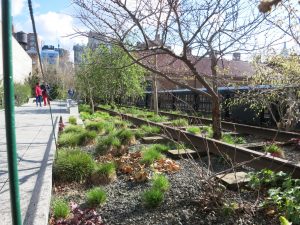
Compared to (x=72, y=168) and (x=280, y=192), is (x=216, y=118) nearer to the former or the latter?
(x=72, y=168)

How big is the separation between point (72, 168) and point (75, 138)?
3059 millimetres

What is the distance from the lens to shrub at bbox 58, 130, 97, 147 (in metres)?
8.18

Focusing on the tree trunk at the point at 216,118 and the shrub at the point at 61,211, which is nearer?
the shrub at the point at 61,211

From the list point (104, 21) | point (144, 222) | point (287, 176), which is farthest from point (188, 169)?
point (104, 21)

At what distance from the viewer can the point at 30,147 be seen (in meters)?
8.00

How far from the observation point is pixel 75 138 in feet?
27.7

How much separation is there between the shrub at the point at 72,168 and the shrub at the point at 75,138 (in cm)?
257

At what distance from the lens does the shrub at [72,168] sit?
5.36 meters

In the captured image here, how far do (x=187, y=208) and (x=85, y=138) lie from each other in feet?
15.8

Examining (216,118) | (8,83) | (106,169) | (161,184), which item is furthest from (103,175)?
(8,83)

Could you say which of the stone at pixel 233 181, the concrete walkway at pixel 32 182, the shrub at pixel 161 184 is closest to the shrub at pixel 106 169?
the concrete walkway at pixel 32 182

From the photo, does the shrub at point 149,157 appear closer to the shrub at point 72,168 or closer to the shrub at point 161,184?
the shrub at point 72,168

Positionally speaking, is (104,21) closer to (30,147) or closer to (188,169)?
(30,147)

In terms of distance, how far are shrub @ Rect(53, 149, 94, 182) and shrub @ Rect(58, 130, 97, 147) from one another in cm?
257
